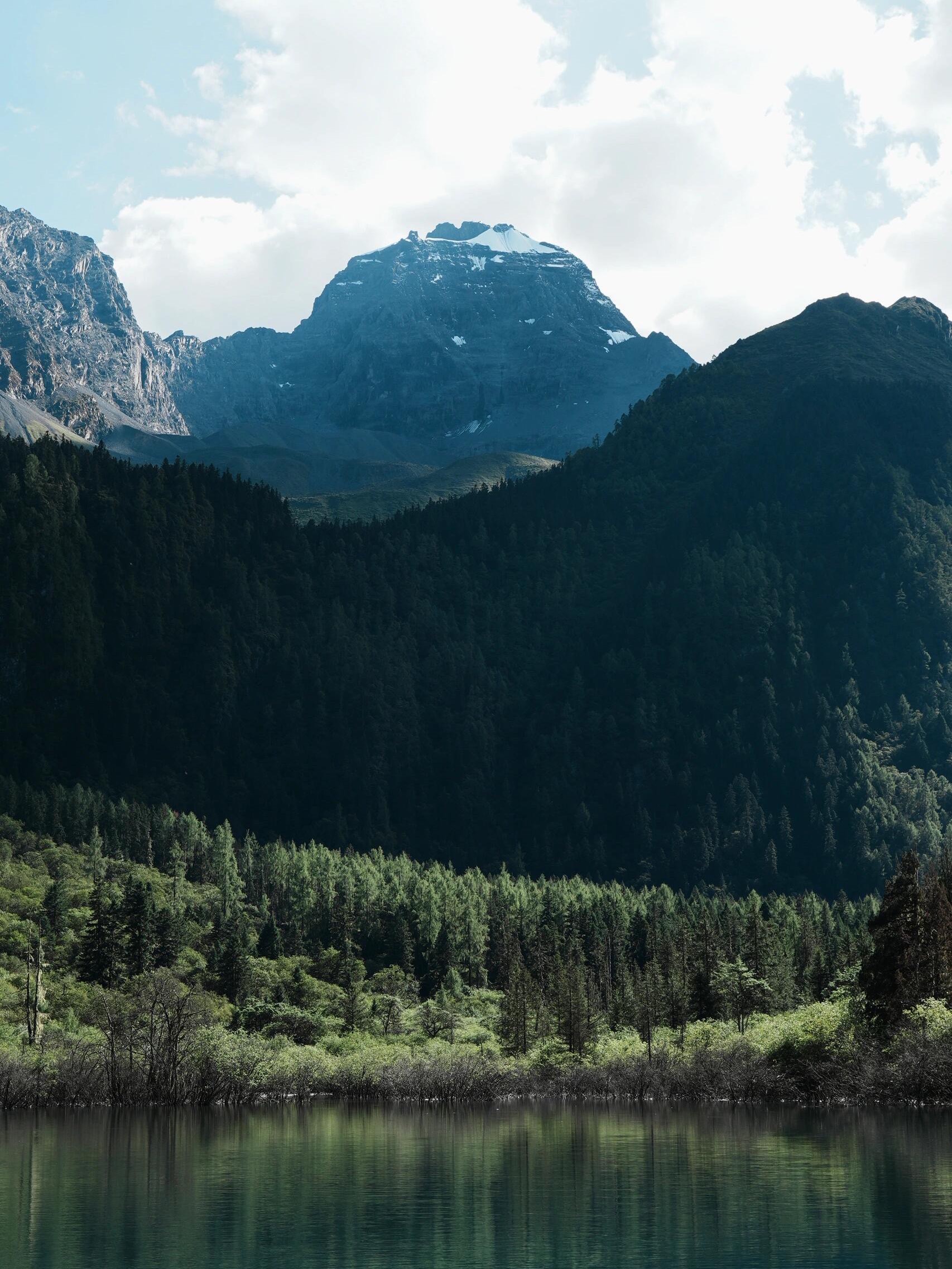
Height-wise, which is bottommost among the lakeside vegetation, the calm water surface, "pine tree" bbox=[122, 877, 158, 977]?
the calm water surface

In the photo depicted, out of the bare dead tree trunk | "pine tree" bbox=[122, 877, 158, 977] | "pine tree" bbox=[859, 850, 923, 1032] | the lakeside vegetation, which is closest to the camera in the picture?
"pine tree" bbox=[859, 850, 923, 1032]

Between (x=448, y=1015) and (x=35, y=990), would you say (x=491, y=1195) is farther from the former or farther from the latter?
(x=448, y=1015)

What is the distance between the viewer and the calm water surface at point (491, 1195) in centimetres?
5812

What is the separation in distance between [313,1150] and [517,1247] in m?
36.8

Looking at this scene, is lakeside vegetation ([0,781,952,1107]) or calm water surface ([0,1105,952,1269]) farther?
lakeside vegetation ([0,781,952,1107])

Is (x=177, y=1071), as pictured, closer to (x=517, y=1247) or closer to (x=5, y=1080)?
(x=5, y=1080)

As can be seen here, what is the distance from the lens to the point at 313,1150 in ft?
308

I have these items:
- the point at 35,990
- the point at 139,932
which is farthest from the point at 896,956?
the point at 139,932

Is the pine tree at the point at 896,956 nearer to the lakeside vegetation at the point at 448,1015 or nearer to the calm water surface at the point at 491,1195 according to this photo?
the lakeside vegetation at the point at 448,1015

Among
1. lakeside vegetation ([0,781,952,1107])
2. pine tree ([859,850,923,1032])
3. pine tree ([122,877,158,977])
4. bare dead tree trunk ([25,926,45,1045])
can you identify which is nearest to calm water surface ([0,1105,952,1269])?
pine tree ([859,850,923,1032])

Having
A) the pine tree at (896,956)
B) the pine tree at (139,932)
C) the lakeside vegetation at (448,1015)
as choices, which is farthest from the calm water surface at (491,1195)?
the pine tree at (139,932)

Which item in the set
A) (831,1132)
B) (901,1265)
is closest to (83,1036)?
(831,1132)

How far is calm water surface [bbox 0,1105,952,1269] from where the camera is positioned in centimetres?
5812

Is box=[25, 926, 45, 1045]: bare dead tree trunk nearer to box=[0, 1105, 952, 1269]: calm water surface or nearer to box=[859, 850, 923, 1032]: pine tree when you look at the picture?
box=[0, 1105, 952, 1269]: calm water surface
